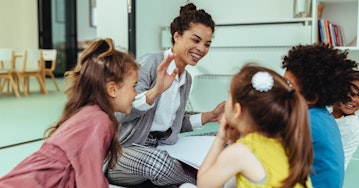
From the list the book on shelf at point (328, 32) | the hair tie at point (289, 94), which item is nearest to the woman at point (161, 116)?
the hair tie at point (289, 94)

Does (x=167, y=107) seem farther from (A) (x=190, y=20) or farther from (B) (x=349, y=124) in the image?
(B) (x=349, y=124)

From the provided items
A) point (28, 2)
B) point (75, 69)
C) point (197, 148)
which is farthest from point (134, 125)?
point (28, 2)

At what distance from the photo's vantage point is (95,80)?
1.29 m

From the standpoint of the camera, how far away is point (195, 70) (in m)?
4.05

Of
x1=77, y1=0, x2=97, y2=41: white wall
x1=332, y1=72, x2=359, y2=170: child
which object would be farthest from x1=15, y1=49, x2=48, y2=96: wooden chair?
x1=332, y1=72, x2=359, y2=170: child

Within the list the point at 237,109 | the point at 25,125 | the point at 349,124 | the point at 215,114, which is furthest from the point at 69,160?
the point at 25,125

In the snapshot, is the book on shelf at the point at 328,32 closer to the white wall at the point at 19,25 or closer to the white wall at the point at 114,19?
the white wall at the point at 114,19

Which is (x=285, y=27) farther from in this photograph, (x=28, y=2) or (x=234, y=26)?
(x=28, y=2)

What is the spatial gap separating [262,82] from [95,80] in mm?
584

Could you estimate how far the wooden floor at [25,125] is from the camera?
2.53 m

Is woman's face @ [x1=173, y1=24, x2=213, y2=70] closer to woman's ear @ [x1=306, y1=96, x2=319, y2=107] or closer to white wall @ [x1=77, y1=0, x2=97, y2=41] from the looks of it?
woman's ear @ [x1=306, y1=96, x2=319, y2=107]

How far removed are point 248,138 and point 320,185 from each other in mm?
333

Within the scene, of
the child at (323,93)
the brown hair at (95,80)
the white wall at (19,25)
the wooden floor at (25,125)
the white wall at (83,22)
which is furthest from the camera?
the white wall at (83,22)

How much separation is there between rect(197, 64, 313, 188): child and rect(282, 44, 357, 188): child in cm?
16
